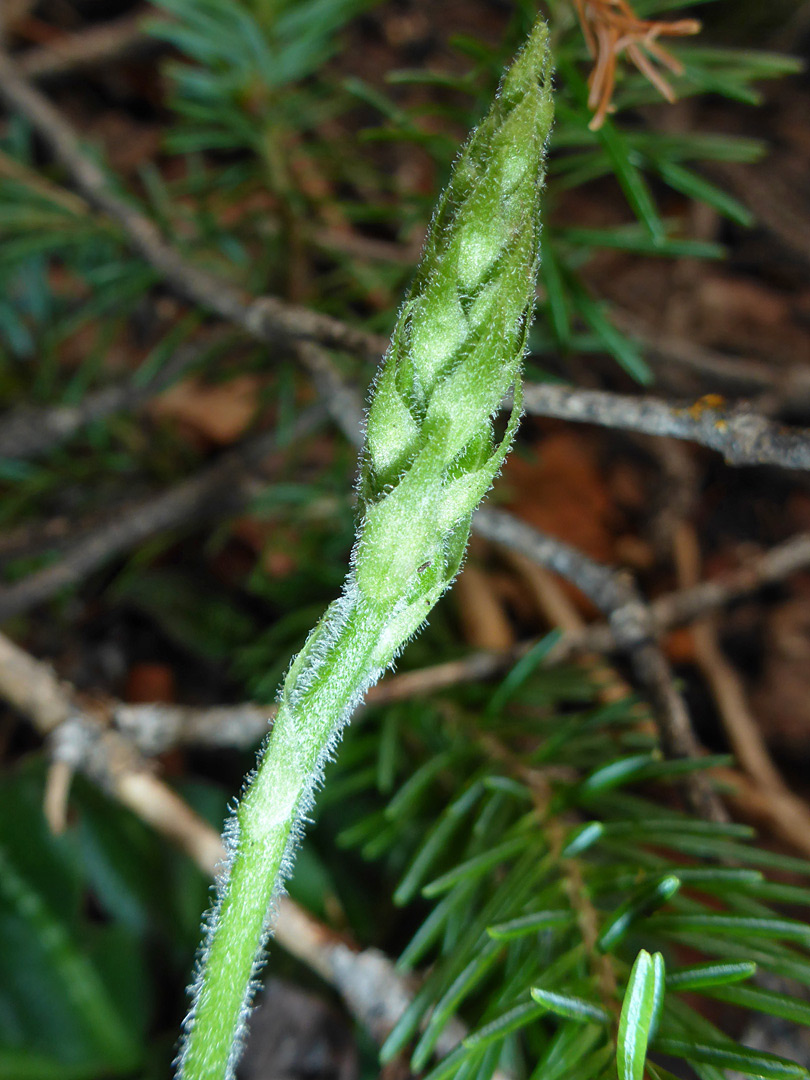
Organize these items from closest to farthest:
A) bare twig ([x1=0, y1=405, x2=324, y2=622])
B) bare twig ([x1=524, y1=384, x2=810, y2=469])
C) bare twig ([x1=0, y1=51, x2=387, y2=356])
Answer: bare twig ([x1=524, y1=384, x2=810, y2=469]), bare twig ([x1=0, y1=51, x2=387, y2=356]), bare twig ([x1=0, y1=405, x2=324, y2=622])

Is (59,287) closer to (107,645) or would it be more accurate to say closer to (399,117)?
(107,645)

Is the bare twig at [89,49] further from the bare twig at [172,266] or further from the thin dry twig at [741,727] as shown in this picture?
the thin dry twig at [741,727]

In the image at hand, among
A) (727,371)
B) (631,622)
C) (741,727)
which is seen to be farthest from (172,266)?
(741,727)

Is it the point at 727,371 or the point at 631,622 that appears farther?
the point at 727,371

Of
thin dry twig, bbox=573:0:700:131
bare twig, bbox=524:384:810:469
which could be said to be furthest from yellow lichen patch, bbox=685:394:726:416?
thin dry twig, bbox=573:0:700:131

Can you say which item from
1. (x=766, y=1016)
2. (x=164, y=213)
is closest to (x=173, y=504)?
(x=164, y=213)

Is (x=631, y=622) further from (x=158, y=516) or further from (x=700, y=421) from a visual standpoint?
(x=158, y=516)

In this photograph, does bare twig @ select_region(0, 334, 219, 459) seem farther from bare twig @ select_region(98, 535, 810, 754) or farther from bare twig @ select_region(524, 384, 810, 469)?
bare twig @ select_region(524, 384, 810, 469)
